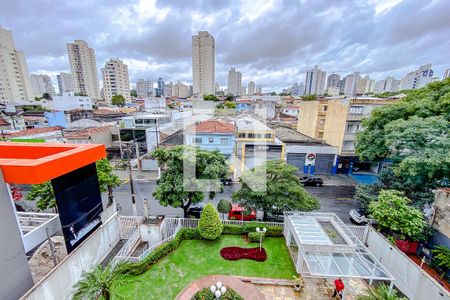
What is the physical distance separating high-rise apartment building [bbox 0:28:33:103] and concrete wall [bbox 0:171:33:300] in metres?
91.2

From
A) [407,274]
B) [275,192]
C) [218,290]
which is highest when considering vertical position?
[275,192]

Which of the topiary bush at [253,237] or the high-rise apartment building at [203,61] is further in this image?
the high-rise apartment building at [203,61]

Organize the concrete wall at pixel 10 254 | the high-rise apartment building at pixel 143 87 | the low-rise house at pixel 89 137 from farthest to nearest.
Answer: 1. the high-rise apartment building at pixel 143 87
2. the low-rise house at pixel 89 137
3. the concrete wall at pixel 10 254

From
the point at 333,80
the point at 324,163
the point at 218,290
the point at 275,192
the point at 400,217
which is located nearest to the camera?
the point at 218,290

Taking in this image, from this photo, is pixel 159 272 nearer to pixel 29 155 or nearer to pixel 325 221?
pixel 29 155

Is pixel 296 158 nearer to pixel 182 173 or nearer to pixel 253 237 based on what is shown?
pixel 253 237

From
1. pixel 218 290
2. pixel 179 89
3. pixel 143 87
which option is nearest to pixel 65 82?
pixel 143 87

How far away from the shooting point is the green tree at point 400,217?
1080 centimetres

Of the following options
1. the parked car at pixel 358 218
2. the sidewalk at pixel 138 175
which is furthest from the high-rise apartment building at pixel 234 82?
the parked car at pixel 358 218

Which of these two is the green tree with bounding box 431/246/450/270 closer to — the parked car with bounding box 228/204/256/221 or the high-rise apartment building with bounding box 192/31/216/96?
the parked car with bounding box 228/204/256/221

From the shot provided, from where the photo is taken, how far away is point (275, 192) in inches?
516

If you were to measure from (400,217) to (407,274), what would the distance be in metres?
3.02

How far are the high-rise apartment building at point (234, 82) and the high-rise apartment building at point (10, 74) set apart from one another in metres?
101

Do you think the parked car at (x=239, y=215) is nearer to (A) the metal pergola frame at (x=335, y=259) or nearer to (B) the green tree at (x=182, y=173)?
(B) the green tree at (x=182, y=173)
